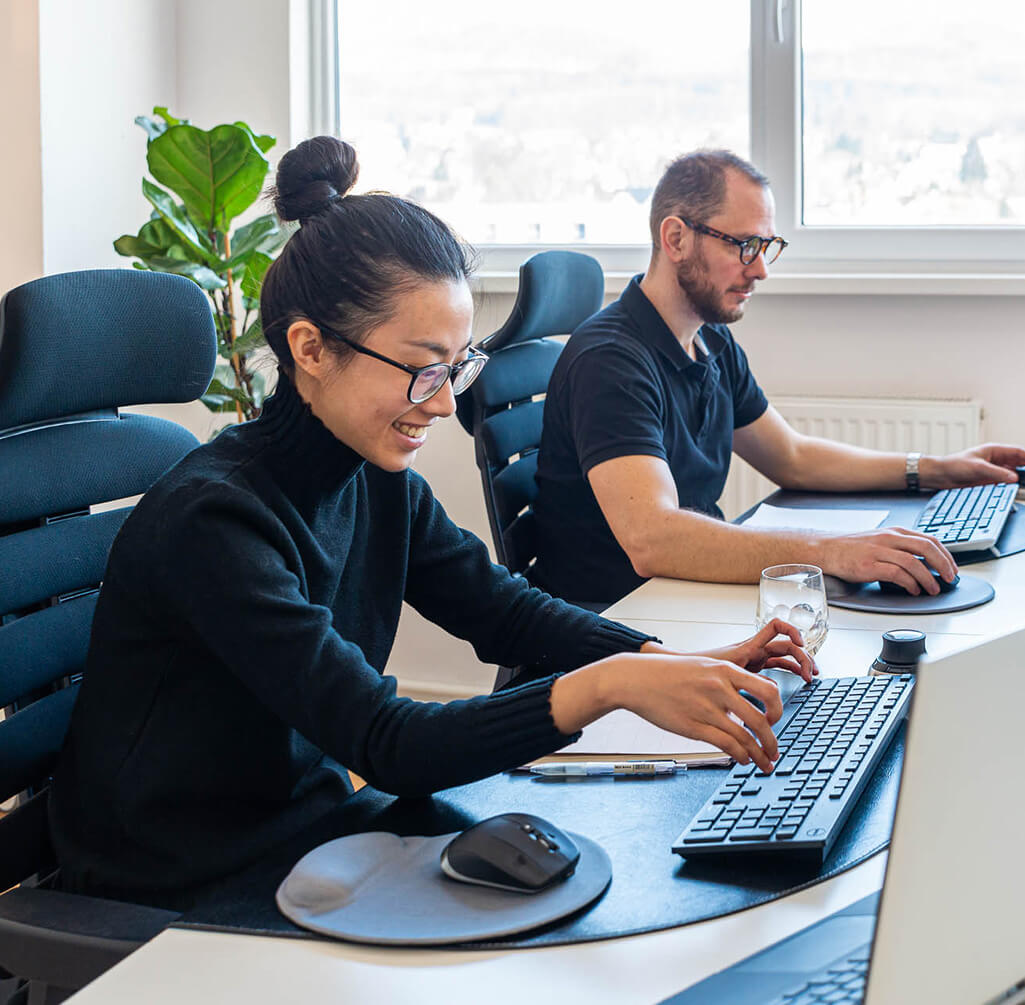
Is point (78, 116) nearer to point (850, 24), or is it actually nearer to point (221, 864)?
point (850, 24)

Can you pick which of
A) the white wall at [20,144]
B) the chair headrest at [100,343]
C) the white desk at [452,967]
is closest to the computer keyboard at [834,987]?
the white desk at [452,967]

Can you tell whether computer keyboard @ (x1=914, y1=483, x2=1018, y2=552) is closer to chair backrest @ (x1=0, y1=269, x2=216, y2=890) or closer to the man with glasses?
the man with glasses

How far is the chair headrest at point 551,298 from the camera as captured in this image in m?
1.99

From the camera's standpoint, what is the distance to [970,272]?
2.73 m

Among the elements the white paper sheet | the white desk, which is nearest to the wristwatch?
the white paper sheet

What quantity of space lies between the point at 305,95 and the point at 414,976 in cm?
273

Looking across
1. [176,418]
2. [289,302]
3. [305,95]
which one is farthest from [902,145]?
[289,302]

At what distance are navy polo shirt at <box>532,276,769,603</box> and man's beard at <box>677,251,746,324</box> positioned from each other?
0.22 ft

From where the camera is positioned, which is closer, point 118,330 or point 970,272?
point 118,330

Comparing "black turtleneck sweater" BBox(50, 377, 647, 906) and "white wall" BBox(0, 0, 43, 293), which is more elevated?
"white wall" BBox(0, 0, 43, 293)

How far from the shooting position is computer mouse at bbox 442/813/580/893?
2.74 ft

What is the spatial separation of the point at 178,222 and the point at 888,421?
5.09 ft

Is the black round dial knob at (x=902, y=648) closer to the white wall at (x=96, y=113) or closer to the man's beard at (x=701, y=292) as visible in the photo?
the man's beard at (x=701, y=292)

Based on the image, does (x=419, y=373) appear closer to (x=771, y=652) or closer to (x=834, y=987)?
(x=771, y=652)
